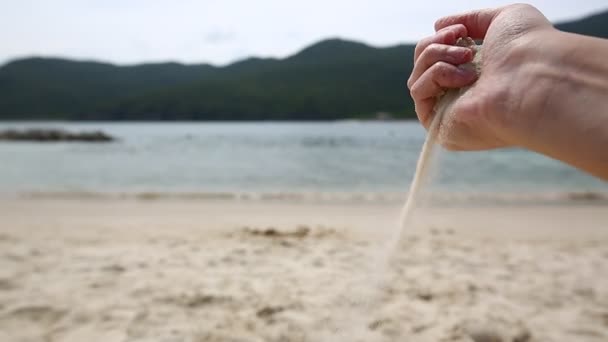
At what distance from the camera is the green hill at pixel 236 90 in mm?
116500

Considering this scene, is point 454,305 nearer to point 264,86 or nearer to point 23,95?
point 264,86

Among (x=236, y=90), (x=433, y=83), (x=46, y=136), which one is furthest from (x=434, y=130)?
(x=236, y=90)

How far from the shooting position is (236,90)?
426 feet

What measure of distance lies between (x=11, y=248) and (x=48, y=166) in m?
16.4

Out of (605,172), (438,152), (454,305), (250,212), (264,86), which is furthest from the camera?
(264,86)

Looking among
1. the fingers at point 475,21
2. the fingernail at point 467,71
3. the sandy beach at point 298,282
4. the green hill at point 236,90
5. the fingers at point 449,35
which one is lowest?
the sandy beach at point 298,282

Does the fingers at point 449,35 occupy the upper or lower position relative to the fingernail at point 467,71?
upper

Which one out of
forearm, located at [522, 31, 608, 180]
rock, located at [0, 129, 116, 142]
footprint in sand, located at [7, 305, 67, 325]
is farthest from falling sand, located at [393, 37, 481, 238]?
rock, located at [0, 129, 116, 142]

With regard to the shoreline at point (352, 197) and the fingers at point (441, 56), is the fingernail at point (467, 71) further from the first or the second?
the shoreline at point (352, 197)

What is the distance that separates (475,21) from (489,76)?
39cm

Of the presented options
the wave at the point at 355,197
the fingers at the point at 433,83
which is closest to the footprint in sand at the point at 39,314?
the fingers at the point at 433,83

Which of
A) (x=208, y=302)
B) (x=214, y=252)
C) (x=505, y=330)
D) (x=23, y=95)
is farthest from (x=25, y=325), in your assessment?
(x=23, y=95)

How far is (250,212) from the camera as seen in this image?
27.6ft

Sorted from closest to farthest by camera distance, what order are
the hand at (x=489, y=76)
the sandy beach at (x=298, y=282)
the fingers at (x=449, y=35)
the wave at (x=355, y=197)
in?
the hand at (x=489, y=76)
the fingers at (x=449, y=35)
the sandy beach at (x=298, y=282)
the wave at (x=355, y=197)
